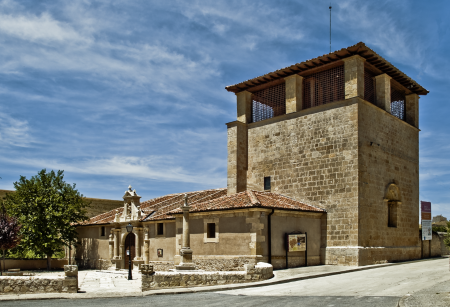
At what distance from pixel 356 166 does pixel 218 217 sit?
7208 millimetres

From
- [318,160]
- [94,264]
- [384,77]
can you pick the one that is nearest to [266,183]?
[318,160]

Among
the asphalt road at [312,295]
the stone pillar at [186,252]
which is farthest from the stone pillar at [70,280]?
the stone pillar at [186,252]

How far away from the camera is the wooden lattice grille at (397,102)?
88.2ft

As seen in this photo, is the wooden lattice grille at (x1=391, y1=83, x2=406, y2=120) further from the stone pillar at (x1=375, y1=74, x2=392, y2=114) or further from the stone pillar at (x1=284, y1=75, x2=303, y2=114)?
the stone pillar at (x1=284, y1=75, x2=303, y2=114)

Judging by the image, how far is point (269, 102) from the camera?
27141 mm

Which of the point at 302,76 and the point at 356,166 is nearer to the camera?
the point at 356,166

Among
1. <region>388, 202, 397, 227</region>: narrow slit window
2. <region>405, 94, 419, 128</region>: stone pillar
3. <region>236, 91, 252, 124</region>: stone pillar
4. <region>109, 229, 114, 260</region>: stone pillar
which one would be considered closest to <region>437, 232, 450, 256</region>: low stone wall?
<region>388, 202, 397, 227</region>: narrow slit window

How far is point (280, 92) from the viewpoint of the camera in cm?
2644

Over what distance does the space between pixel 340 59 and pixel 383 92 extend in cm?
323

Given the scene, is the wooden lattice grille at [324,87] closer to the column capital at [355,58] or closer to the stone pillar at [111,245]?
the column capital at [355,58]

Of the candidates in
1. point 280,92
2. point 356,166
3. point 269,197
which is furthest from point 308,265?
point 280,92

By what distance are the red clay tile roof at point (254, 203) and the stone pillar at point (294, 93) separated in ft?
16.8

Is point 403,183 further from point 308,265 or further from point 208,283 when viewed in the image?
point 208,283

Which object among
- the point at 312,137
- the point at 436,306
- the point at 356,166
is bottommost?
the point at 436,306
